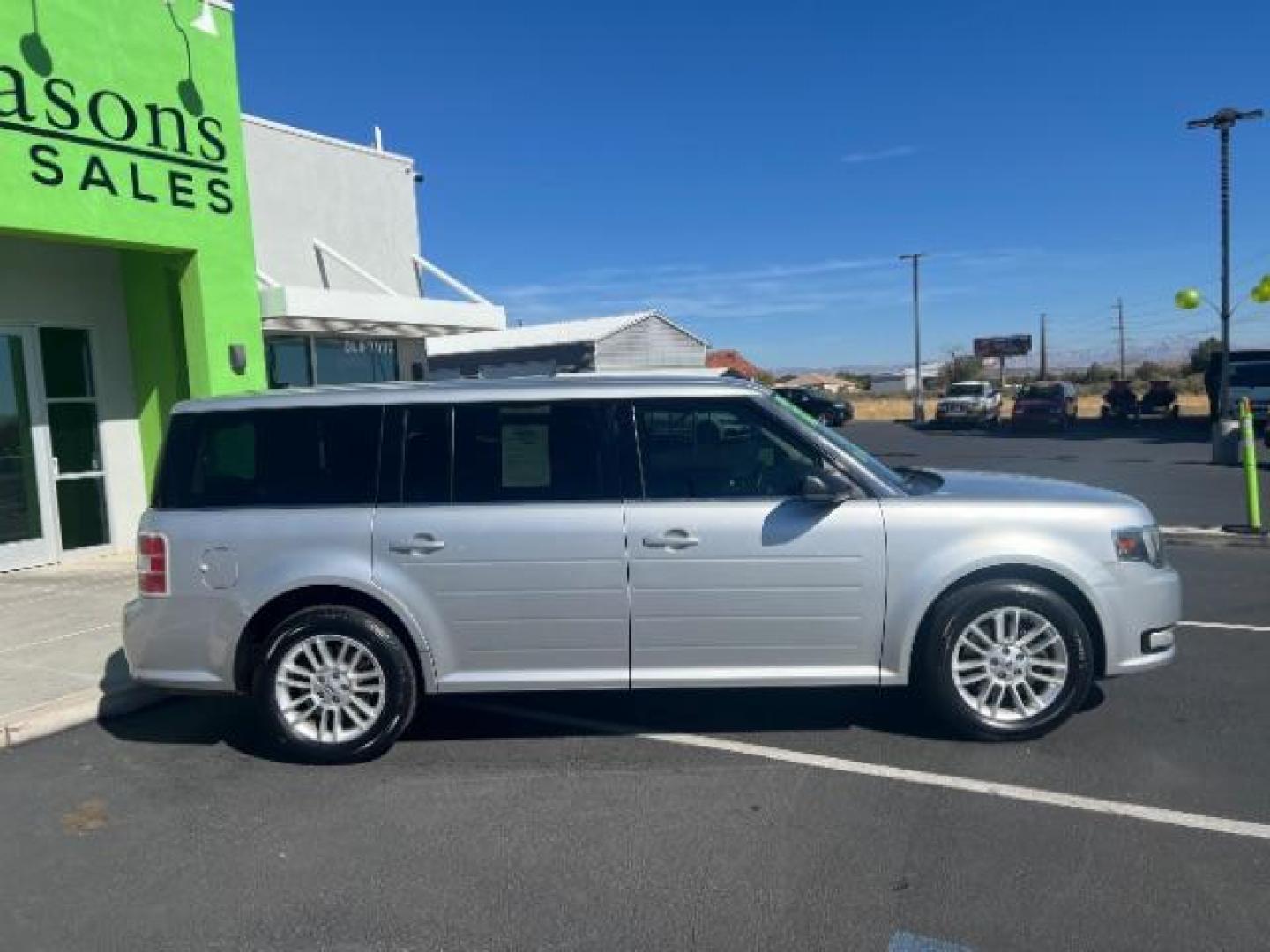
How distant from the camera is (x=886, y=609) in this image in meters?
4.60

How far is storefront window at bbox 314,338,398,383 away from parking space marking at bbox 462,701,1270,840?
850 centimetres

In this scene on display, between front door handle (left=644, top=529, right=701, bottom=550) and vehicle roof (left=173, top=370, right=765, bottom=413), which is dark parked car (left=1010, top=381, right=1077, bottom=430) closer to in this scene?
vehicle roof (left=173, top=370, right=765, bottom=413)

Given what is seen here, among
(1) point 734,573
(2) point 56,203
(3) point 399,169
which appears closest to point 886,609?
(1) point 734,573

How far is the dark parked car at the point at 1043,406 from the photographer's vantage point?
31.9 metres

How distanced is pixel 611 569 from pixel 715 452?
2.54 feet

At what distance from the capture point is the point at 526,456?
15.6ft

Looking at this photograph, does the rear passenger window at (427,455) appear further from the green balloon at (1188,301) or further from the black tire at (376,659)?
the green balloon at (1188,301)

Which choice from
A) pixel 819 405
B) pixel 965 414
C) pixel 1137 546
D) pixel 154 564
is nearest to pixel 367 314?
pixel 154 564

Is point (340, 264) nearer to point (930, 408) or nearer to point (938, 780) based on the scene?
A: point (938, 780)

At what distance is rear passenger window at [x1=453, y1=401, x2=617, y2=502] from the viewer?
15.4 feet

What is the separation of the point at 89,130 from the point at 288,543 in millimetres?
5960

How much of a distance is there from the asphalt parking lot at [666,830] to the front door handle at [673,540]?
1021mm

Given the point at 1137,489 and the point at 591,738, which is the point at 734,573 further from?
the point at 1137,489

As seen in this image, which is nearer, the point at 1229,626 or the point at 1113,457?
the point at 1229,626
